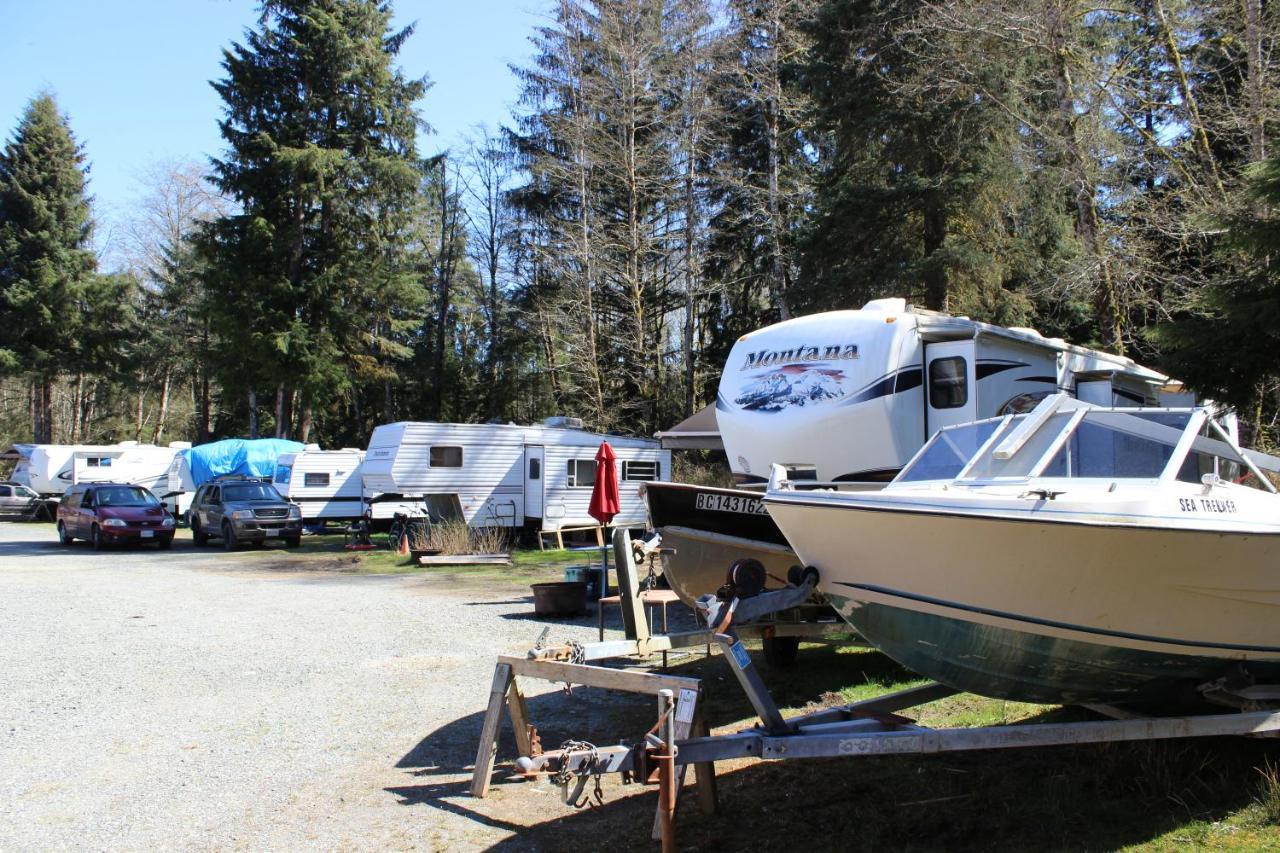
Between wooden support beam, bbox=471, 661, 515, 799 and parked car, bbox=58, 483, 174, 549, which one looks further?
parked car, bbox=58, 483, 174, 549

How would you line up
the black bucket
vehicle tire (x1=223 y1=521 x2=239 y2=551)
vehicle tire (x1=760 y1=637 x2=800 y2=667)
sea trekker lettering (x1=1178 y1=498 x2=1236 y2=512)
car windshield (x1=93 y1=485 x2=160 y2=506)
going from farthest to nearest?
car windshield (x1=93 y1=485 x2=160 y2=506), vehicle tire (x1=223 y1=521 x2=239 y2=551), the black bucket, vehicle tire (x1=760 y1=637 x2=800 y2=667), sea trekker lettering (x1=1178 y1=498 x2=1236 y2=512)

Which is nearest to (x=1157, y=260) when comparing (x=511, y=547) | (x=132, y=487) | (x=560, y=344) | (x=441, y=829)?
(x=511, y=547)

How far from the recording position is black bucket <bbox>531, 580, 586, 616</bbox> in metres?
11.4

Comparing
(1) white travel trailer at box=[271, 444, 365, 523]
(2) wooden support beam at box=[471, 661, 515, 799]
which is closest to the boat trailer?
Result: (2) wooden support beam at box=[471, 661, 515, 799]

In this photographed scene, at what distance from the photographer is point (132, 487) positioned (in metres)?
24.3

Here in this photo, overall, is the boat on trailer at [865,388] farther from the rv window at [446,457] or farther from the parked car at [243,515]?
the parked car at [243,515]

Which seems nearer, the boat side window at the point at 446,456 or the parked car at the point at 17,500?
the boat side window at the point at 446,456

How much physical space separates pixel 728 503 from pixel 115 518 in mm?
20580

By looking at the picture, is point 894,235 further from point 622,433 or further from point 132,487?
point 132,487

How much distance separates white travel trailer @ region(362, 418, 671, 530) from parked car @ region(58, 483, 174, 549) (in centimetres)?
553

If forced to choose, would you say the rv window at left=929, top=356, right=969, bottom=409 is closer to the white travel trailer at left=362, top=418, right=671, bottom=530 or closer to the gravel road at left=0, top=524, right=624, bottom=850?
the gravel road at left=0, top=524, right=624, bottom=850

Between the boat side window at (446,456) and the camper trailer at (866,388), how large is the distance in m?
→ 11.5

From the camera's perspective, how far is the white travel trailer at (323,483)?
25.5 meters

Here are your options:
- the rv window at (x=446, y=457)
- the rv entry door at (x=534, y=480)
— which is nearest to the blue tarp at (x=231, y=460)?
the rv window at (x=446, y=457)
